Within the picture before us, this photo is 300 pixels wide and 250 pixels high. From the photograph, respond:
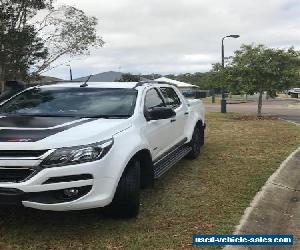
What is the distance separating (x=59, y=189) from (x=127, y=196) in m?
0.86

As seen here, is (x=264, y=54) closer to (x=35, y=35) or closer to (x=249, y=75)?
(x=249, y=75)

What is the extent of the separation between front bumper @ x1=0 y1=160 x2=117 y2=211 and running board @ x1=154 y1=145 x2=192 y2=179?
148cm

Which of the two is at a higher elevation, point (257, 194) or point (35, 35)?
point (35, 35)

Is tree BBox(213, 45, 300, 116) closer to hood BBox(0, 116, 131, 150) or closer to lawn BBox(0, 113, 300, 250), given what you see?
lawn BBox(0, 113, 300, 250)

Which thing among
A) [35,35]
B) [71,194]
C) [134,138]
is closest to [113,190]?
[71,194]

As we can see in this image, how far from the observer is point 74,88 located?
6.52 m

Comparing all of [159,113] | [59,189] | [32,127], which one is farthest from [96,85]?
[59,189]

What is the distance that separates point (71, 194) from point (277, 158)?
19.4 ft

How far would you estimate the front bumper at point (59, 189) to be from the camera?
172 inches

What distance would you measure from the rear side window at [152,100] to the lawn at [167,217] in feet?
4.01

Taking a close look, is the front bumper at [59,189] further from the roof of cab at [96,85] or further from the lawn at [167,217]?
the roof of cab at [96,85]

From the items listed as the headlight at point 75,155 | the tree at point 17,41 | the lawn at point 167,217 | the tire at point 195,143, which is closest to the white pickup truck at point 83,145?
the headlight at point 75,155

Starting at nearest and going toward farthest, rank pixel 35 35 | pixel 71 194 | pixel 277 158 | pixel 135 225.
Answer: pixel 71 194
pixel 135 225
pixel 277 158
pixel 35 35

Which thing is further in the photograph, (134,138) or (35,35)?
(35,35)
